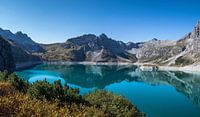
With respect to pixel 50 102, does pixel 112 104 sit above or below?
below

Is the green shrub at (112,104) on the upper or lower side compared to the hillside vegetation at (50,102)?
lower

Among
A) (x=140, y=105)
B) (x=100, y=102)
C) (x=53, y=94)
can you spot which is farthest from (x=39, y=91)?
(x=140, y=105)

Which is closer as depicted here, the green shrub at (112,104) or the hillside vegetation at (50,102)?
the hillside vegetation at (50,102)

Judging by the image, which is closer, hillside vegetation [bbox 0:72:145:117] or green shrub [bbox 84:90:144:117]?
hillside vegetation [bbox 0:72:145:117]

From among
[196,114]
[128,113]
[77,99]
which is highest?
[77,99]

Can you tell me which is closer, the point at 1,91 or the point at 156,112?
the point at 1,91

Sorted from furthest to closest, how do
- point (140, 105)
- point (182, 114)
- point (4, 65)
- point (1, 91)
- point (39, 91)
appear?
1. point (4, 65)
2. point (140, 105)
3. point (182, 114)
4. point (39, 91)
5. point (1, 91)

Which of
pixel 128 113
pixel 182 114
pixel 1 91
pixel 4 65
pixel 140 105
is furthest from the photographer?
pixel 4 65

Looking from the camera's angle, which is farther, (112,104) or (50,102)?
(112,104)

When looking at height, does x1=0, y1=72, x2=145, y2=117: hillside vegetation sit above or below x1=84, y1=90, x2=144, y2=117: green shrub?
above

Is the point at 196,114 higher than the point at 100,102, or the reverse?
the point at 100,102

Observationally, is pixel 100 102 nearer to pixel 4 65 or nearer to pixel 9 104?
pixel 9 104
